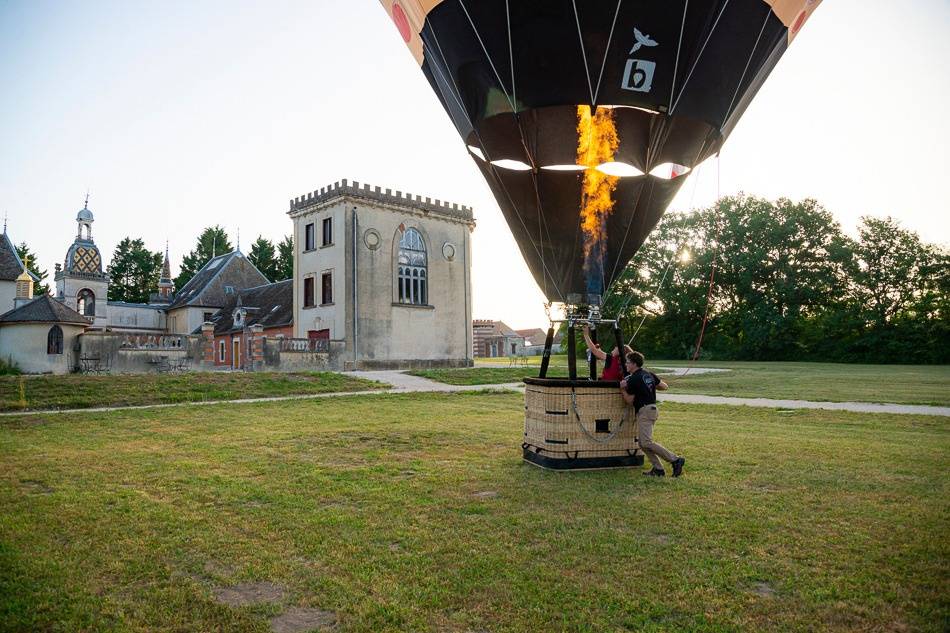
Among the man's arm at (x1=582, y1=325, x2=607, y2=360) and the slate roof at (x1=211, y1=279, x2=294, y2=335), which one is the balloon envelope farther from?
the slate roof at (x1=211, y1=279, x2=294, y2=335)

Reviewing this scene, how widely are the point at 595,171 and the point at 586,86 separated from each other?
3.29 feet

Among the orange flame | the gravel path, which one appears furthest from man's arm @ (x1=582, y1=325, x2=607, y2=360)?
the gravel path

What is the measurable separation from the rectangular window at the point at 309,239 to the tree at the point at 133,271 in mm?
45036

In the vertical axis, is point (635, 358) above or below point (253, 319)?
below

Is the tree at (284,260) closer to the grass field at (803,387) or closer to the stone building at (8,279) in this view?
the stone building at (8,279)

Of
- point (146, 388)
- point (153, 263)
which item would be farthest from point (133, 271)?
point (146, 388)

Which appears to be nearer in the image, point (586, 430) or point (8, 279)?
point (586, 430)

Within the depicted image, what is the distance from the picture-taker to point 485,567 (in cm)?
392

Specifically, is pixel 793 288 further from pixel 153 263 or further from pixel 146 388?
pixel 153 263

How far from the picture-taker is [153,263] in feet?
229

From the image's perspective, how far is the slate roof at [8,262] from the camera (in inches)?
1387

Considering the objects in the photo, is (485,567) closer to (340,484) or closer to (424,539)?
(424,539)

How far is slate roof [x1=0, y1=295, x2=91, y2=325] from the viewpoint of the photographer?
82.8 ft

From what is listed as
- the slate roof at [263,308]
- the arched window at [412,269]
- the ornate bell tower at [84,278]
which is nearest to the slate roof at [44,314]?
the slate roof at [263,308]
